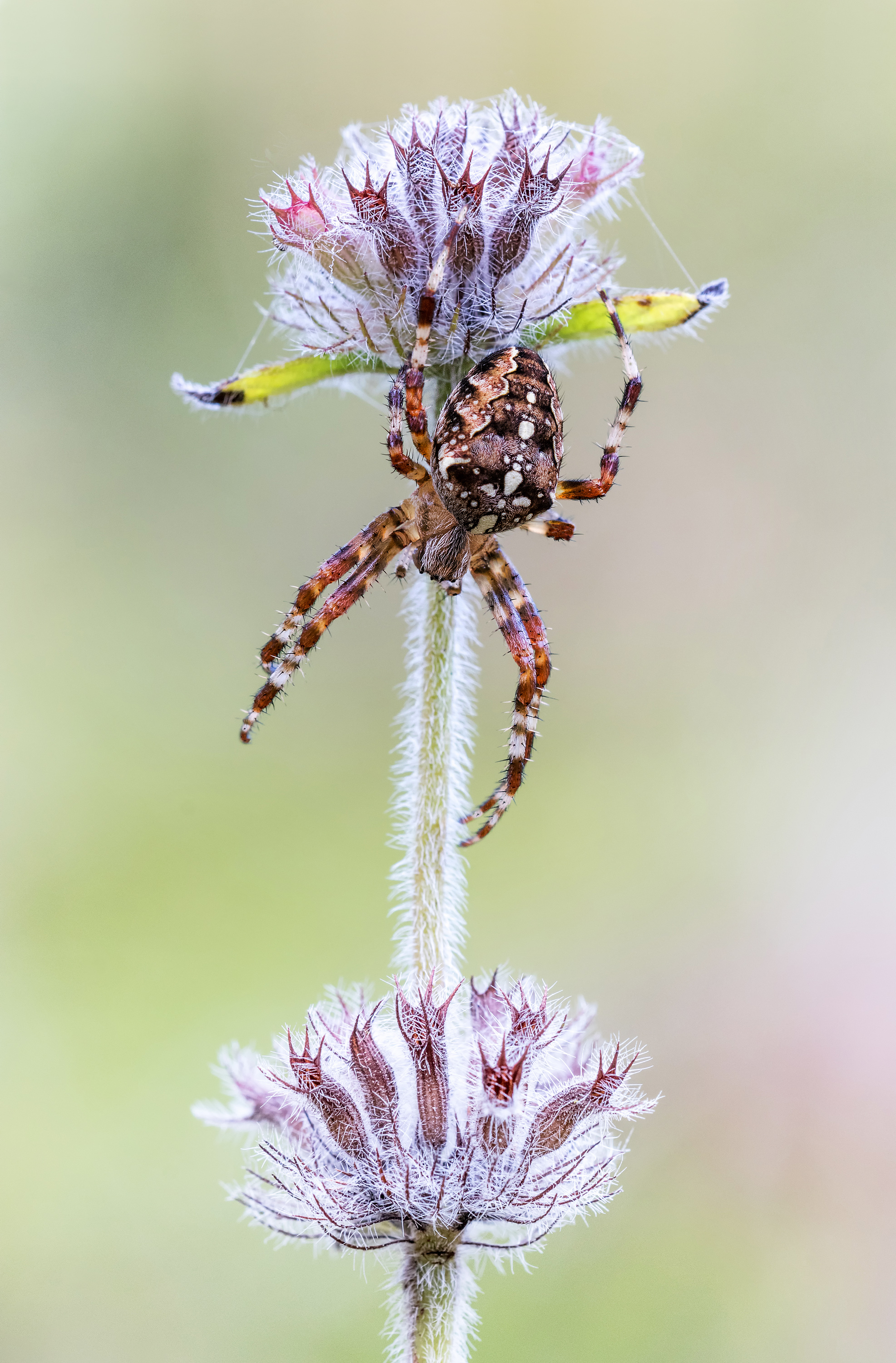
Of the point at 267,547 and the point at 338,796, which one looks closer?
the point at 338,796

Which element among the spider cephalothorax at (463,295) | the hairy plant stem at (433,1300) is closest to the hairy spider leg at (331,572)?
the spider cephalothorax at (463,295)

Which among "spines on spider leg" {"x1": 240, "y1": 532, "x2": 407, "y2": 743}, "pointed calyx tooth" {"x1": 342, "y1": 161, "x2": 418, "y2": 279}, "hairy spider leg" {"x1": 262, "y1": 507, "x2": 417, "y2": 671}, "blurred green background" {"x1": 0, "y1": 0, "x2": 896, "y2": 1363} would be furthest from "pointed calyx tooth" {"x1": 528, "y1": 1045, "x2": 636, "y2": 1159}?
"blurred green background" {"x1": 0, "y1": 0, "x2": 896, "y2": 1363}

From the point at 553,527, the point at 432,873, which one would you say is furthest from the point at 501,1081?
the point at 553,527

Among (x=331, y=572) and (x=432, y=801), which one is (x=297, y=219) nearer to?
(x=331, y=572)

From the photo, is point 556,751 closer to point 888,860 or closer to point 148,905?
point 888,860

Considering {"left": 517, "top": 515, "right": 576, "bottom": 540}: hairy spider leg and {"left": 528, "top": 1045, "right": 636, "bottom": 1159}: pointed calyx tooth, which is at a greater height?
{"left": 517, "top": 515, "right": 576, "bottom": 540}: hairy spider leg

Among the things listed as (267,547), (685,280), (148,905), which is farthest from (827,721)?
(148,905)

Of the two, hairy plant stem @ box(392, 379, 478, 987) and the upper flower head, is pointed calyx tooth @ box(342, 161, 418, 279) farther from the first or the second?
hairy plant stem @ box(392, 379, 478, 987)
